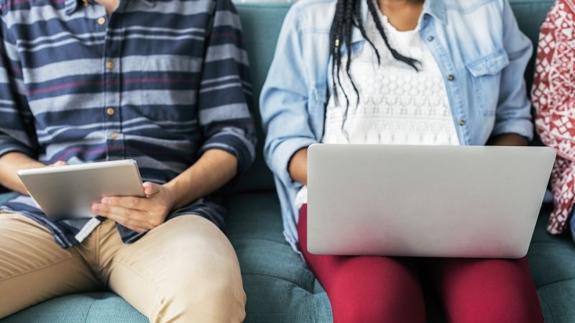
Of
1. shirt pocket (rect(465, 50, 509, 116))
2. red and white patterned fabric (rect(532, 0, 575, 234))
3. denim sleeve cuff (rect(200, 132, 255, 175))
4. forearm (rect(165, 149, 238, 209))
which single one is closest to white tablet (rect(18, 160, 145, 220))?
forearm (rect(165, 149, 238, 209))

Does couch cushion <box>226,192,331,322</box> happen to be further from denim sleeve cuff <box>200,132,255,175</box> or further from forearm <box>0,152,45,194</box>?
forearm <box>0,152,45,194</box>

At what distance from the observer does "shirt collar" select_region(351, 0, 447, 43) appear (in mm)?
1182

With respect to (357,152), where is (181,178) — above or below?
below

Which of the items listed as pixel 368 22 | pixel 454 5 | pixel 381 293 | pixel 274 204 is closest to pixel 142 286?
pixel 381 293

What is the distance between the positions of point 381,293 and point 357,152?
23 cm

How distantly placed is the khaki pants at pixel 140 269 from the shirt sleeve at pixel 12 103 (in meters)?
0.18

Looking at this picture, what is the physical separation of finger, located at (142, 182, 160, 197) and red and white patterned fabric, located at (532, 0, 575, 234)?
80 cm

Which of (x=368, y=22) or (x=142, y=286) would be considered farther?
(x=368, y=22)

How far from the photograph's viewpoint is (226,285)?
89 centimetres

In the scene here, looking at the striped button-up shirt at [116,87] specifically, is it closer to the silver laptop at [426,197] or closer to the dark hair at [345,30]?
the dark hair at [345,30]

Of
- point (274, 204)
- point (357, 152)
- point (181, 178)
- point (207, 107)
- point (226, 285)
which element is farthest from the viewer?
point (274, 204)

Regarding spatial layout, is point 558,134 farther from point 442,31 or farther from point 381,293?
point 381,293

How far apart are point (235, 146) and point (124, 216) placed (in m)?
0.29

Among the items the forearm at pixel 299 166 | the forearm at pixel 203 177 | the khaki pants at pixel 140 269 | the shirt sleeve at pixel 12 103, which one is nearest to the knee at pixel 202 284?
the khaki pants at pixel 140 269
